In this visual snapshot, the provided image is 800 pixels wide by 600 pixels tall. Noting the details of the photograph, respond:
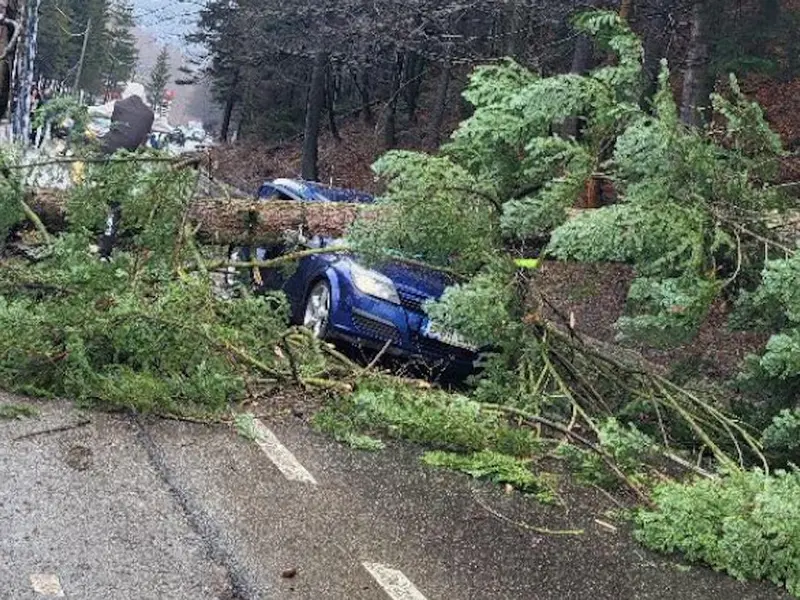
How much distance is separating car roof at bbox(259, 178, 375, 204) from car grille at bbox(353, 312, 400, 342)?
4.96 ft

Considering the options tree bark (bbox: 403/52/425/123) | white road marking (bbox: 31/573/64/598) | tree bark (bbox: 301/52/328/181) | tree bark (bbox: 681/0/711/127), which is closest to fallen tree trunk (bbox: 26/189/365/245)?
white road marking (bbox: 31/573/64/598)

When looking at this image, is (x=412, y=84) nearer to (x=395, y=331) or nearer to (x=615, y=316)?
(x=615, y=316)

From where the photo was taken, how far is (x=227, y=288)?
7551 mm

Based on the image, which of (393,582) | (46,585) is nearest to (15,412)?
(46,585)

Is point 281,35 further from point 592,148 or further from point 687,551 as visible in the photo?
point 687,551

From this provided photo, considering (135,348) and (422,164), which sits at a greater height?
(422,164)

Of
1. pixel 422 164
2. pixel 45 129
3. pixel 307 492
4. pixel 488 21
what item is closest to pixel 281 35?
pixel 488 21

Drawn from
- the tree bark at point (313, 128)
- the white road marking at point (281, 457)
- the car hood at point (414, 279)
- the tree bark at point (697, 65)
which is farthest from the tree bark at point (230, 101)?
the white road marking at point (281, 457)

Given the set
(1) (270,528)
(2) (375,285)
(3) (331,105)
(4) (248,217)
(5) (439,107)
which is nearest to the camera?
(1) (270,528)

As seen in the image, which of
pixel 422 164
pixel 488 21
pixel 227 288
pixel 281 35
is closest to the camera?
pixel 422 164

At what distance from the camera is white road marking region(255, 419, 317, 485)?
16.4 feet

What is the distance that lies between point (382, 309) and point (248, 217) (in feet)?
4.84

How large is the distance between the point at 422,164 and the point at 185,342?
2081 millimetres

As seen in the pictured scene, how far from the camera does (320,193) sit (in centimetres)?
1005
